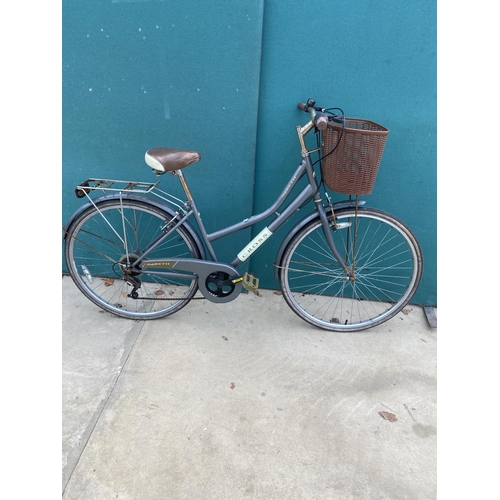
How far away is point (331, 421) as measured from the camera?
215cm

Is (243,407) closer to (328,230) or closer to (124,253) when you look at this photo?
(328,230)

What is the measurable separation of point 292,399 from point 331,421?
0.81 ft

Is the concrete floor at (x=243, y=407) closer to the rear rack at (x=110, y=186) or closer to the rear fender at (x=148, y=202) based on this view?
the rear fender at (x=148, y=202)

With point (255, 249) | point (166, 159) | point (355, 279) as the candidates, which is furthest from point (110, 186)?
point (355, 279)

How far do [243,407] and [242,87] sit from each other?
6.57 ft

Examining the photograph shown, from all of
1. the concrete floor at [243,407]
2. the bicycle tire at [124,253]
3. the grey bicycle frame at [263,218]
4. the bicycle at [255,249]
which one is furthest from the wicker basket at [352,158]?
the concrete floor at [243,407]

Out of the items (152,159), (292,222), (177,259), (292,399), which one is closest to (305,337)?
(292,399)

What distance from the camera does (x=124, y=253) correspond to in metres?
3.15

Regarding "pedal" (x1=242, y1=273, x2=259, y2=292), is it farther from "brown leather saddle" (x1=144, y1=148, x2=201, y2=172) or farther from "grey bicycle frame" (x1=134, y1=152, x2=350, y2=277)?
"brown leather saddle" (x1=144, y1=148, x2=201, y2=172)

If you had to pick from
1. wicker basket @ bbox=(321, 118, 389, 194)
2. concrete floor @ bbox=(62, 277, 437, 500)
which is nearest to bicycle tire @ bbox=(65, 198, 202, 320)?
concrete floor @ bbox=(62, 277, 437, 500)

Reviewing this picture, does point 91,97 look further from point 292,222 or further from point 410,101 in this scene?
point 410,101

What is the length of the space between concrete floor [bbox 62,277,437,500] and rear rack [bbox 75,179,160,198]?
94 cm

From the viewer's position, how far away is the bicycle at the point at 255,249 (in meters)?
2.44

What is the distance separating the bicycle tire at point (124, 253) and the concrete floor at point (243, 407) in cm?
15
